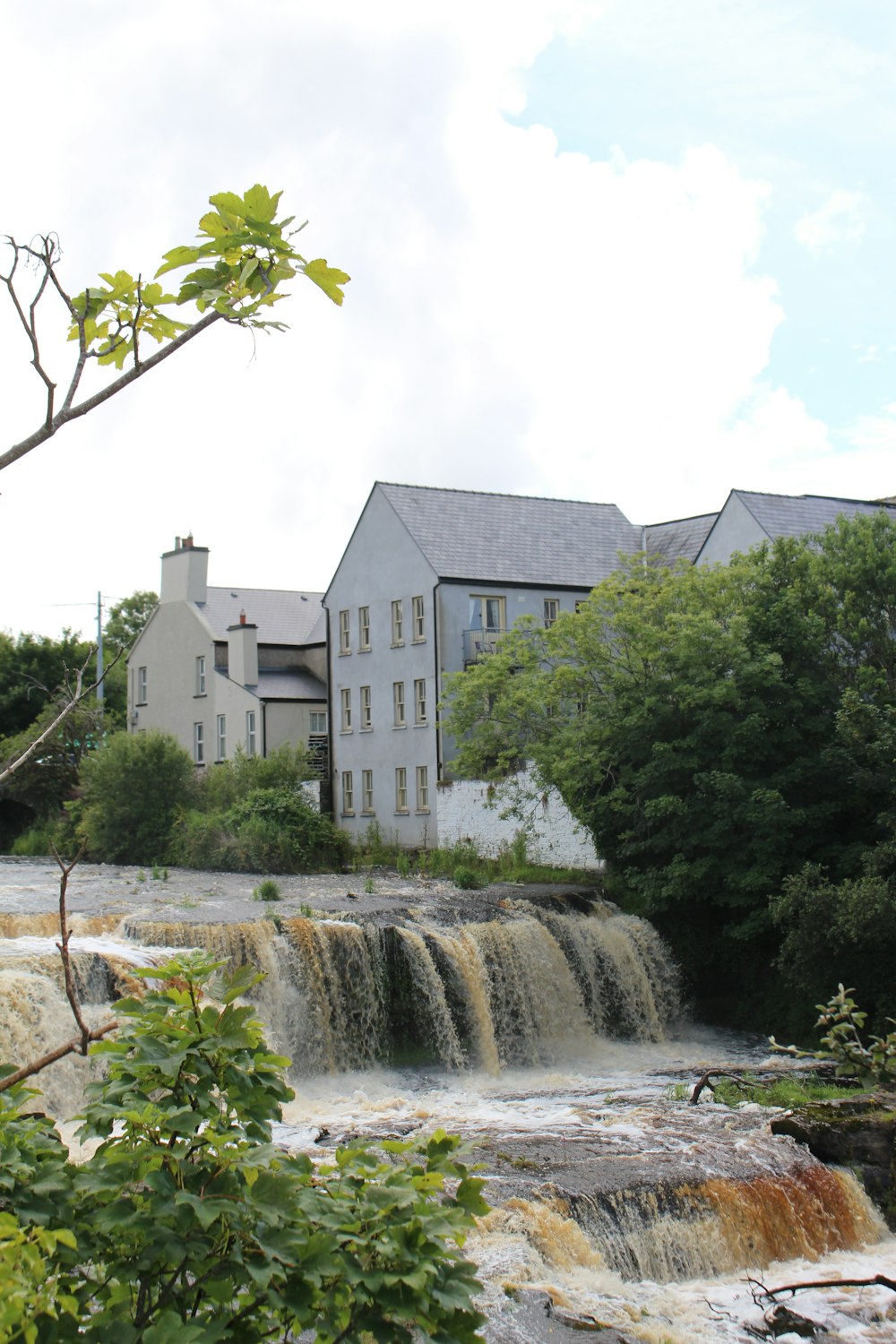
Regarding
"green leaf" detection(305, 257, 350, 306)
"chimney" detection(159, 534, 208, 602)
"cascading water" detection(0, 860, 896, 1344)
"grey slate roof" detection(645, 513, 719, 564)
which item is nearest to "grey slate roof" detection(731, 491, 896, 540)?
"grey slate roof" detection(645, 513, 719, 564)

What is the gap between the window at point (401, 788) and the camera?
123ft

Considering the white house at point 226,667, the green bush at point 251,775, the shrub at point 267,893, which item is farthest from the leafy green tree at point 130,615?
the shrub at point 267,893

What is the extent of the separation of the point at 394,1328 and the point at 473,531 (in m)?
35.9

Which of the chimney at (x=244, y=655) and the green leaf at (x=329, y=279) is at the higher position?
the chimney at (x=244, y=655)

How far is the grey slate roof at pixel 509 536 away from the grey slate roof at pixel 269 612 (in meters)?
9.14

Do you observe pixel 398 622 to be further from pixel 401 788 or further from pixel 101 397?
pixel 101 397

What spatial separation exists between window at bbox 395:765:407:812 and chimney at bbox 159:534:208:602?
521 inches

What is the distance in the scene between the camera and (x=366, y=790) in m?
39.2

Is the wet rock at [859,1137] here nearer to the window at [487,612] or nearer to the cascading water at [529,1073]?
the cascading water at [529,1073]

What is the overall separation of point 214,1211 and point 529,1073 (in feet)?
58.0

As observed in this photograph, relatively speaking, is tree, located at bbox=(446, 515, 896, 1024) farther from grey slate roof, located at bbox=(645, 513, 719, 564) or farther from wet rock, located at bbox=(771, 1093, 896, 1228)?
grey slate roof, located at bbox=(645, 513, 719, 564)

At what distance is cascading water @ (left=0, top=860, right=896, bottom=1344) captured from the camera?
1104 cm

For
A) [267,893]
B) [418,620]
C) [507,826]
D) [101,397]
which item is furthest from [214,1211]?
[418,620]

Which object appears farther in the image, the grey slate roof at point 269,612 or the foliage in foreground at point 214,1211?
the grey slate roof at point 269,612
